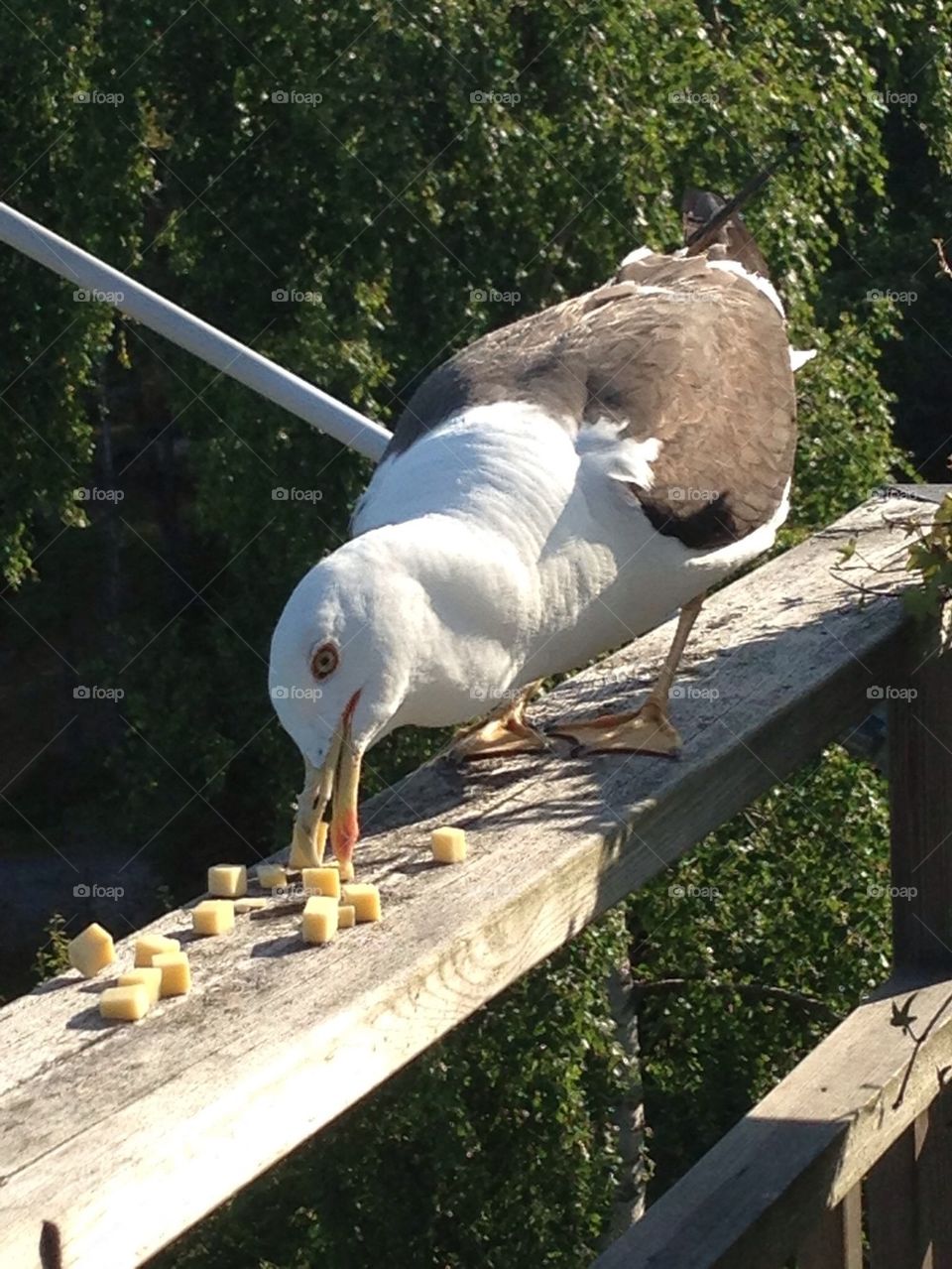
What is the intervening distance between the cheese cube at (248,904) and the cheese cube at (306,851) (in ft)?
0.34

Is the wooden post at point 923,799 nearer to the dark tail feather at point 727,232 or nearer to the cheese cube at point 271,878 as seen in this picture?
the cheese cube at point 271,878

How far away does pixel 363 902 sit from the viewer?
1.77 meters

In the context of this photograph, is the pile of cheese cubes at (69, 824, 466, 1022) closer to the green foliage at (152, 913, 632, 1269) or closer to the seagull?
the seagull

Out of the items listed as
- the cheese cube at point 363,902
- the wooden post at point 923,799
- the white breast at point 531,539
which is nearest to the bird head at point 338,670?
the white breast at point 531,539

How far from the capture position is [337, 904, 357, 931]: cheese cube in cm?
174

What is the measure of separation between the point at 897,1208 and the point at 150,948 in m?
1.12

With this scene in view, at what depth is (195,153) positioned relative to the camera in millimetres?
7625

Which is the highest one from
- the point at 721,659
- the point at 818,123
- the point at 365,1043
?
the point at 818,123

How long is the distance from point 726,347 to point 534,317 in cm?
34

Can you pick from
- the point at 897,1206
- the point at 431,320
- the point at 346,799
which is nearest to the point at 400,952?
the point at 346,799

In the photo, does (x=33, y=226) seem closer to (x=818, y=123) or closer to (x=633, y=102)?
(x=633, y=102)

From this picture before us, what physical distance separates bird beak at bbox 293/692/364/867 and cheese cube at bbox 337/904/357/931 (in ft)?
0.73

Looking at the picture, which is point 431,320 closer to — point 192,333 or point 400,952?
point 192,333

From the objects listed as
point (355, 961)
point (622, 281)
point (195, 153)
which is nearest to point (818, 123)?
point (195, 153)
